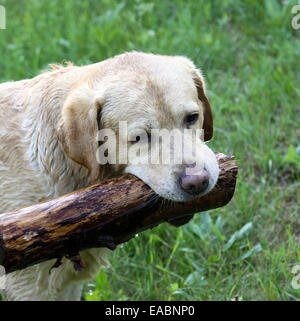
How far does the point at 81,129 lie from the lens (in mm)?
3619

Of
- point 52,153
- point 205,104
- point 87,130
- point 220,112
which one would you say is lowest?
point 220,112

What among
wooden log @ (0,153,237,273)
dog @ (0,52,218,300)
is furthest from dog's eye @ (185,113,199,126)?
wooden log @ (0,153,237,273)

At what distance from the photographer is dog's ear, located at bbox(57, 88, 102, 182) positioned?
11.8 ft

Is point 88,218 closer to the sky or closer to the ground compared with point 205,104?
closer to the ground

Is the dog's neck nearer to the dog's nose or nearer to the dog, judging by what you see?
the dog

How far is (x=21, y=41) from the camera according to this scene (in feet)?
24.3

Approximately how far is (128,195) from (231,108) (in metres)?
3.10

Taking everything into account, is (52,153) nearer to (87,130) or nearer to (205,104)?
(87,130)

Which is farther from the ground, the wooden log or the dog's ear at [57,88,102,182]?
the dog's ear at [57,88,102,182]

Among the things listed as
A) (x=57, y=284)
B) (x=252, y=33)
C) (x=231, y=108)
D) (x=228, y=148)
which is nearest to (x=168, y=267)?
(x=57, y=284)

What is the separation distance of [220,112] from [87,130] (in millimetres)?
2908

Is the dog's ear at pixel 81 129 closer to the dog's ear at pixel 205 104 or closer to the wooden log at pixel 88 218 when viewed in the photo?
the wooden log at pixel 88 218

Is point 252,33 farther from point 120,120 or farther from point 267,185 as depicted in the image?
A: point 120,120

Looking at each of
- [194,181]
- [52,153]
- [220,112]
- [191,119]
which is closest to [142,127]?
[191,119]
